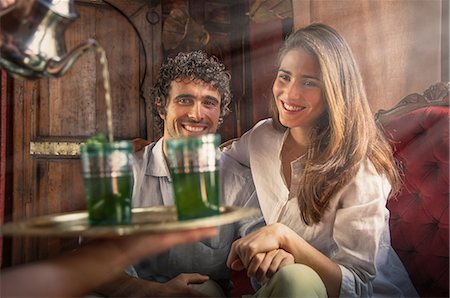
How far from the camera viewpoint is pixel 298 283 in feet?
4.33

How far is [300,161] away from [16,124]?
2.03ft

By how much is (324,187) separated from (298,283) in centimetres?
20

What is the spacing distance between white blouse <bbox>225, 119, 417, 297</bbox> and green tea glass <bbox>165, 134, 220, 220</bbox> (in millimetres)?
434

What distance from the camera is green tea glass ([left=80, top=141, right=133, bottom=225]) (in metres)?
0.92

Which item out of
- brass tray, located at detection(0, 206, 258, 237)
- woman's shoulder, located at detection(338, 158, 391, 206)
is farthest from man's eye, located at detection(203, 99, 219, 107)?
brass tray, located at detection(0, 206, 258, 237)

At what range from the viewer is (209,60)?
144 cm

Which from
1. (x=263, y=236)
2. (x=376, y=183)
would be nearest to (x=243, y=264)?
(x=263, y=236)

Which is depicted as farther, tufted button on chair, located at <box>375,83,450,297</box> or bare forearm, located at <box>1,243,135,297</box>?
tufted button on chair, located at <box>375,83,450,297</box>

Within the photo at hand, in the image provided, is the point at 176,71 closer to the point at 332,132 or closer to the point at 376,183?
the point at 332,132

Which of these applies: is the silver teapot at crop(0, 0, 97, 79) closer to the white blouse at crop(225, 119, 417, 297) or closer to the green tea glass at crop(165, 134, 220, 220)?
the green tea glass at crop(165, 134, 220, 220)

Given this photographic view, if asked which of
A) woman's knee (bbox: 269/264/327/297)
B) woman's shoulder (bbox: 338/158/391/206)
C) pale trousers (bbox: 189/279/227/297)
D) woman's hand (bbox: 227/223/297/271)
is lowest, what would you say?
pale trousers (bbox: 189/279/227/297)

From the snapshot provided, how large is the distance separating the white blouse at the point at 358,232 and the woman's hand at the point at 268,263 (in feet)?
0.19

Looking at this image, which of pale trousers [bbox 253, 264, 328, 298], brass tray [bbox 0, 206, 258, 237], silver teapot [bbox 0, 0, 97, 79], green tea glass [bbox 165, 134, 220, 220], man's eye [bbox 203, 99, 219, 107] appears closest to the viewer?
brass tray [bbox 0, 206, 258, 237]

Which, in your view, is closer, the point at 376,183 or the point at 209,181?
the point at 209,181
